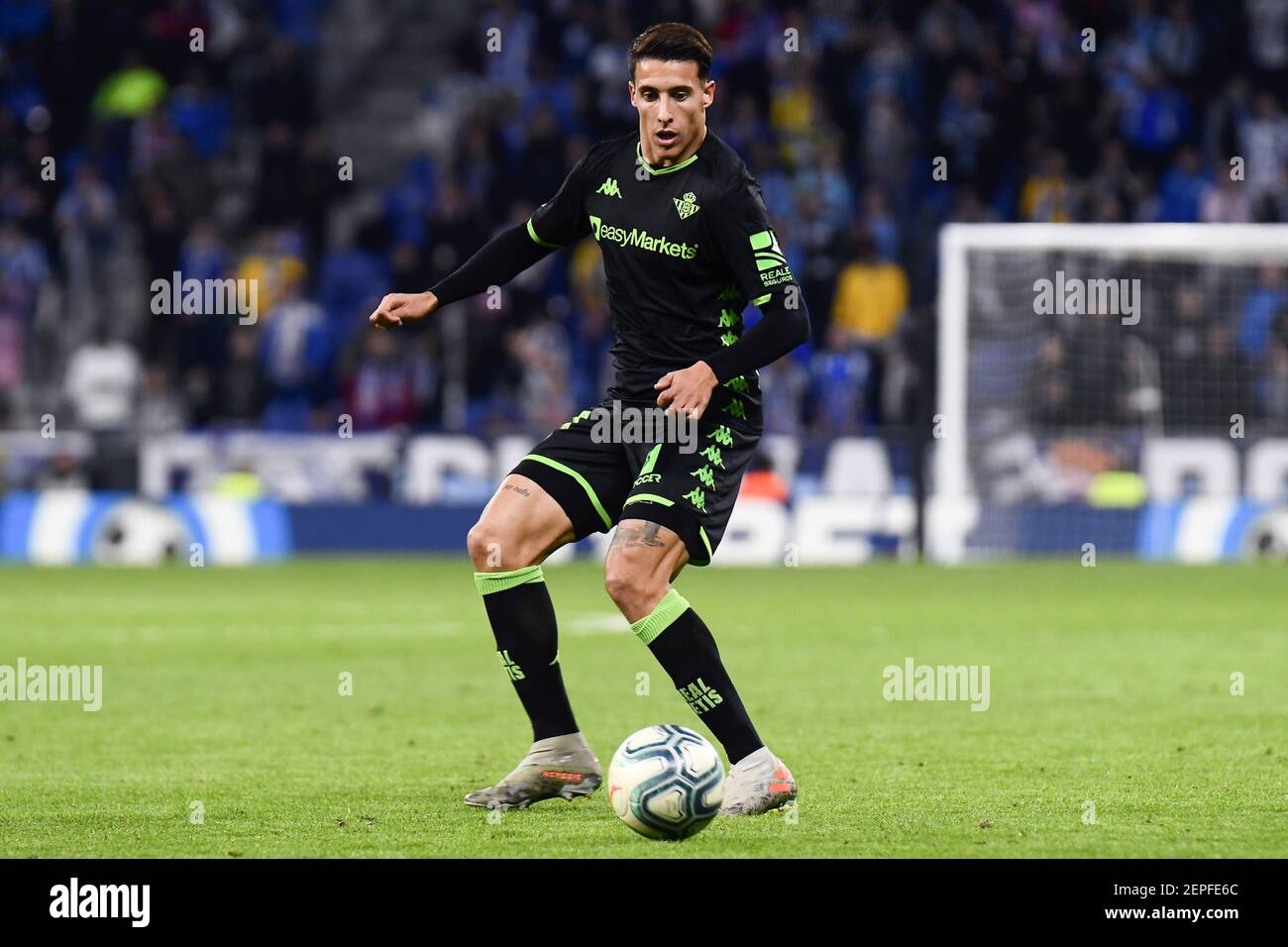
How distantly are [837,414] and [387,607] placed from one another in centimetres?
709

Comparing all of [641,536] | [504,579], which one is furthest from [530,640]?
[641,536]

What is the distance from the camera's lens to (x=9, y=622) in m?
12.8

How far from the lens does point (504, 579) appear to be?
6453mm

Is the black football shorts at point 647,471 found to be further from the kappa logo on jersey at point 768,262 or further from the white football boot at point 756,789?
the white football boot at point 756,789

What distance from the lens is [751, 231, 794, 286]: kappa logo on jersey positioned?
242 inches

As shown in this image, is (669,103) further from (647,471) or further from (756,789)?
(756,789)

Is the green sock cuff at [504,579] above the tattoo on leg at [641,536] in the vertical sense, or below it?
below

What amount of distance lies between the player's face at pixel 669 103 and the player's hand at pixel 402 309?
865 mm

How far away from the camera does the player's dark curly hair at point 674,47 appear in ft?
20.4

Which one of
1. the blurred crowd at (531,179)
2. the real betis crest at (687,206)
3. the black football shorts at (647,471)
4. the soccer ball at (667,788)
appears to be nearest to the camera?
the soccer ball at (667,788)

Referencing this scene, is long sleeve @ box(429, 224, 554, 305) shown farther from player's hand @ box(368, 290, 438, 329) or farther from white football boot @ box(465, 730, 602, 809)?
white football boot @ box(465, 730, 602, 809)

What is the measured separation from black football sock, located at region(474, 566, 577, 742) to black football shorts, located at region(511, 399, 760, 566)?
0.24 metres

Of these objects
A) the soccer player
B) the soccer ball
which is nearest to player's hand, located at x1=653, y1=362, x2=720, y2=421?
the soccer player

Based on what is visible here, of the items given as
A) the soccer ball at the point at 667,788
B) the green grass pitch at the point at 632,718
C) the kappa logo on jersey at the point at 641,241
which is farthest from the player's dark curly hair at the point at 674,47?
the green grass pitch at the point at 632,718
